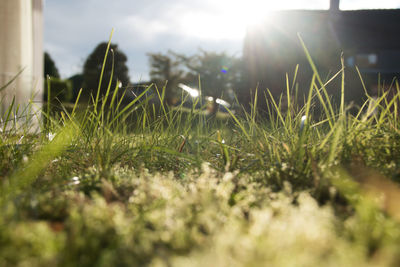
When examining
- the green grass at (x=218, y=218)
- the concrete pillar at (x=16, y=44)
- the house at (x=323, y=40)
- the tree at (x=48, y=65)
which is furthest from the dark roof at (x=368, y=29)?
the tree at (x=48, y=65)

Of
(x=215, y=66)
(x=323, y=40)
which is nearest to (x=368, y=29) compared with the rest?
(x=323, y=40)

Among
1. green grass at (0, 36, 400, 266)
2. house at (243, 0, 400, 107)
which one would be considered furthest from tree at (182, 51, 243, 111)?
green grass at (0, 36, 400, 266)

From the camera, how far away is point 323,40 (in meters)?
9.78

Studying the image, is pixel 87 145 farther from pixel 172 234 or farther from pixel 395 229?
pixel 395 229

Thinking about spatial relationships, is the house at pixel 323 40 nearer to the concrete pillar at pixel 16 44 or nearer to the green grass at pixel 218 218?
the concrete pillar at pixel 16 44

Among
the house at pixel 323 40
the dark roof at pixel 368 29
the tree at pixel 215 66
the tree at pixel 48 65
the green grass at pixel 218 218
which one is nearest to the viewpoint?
the green grass at pixel 218 218

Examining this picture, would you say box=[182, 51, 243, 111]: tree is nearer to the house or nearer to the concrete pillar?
the house

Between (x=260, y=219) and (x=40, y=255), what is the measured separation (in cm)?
40

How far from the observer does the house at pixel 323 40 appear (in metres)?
9.66

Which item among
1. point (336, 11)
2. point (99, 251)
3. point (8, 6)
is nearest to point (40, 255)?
point (99, 251)

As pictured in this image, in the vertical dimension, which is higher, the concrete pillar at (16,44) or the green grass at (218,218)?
the concrete pillar at (16,44)

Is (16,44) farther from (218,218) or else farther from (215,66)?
(215,66)

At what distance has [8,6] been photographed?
4.06 m

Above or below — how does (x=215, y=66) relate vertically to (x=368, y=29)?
below
